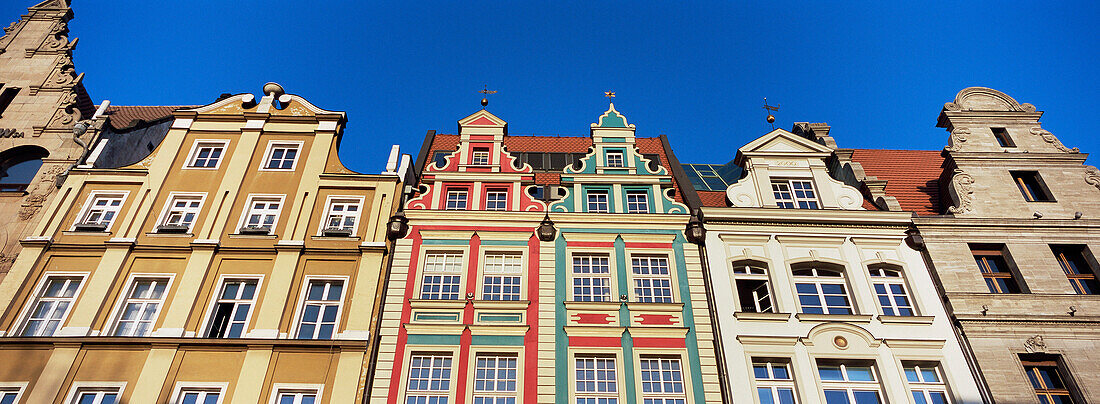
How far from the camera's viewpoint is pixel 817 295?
20188 millimetres

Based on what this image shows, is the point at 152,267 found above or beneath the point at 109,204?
beneath

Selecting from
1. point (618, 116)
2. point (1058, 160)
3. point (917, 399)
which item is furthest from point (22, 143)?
point (1058, 160)

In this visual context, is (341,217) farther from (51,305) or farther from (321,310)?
(51,305)

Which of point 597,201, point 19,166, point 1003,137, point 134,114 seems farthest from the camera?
point 134,114

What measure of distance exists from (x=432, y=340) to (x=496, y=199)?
538 centimetres

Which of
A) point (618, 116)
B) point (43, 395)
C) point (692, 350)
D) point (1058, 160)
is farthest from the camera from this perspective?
point (618, 116)

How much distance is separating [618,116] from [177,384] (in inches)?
582

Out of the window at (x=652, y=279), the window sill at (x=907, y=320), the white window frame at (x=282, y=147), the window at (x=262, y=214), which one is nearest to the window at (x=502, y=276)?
the window at (x=652, y=279)

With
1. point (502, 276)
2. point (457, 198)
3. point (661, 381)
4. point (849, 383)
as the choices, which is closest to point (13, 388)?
point (502, 276)

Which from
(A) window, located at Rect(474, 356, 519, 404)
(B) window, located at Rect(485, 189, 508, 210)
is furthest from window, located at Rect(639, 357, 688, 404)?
(B) window, located at Rect(485, 189, 508, 210)

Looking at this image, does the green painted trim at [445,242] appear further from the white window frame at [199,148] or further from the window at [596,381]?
the white window frame at [199,148]

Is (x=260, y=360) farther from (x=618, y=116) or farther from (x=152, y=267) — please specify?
(x=618, y=116)

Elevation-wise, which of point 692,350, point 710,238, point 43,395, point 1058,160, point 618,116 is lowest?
point 43,395

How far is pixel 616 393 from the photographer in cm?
1770
